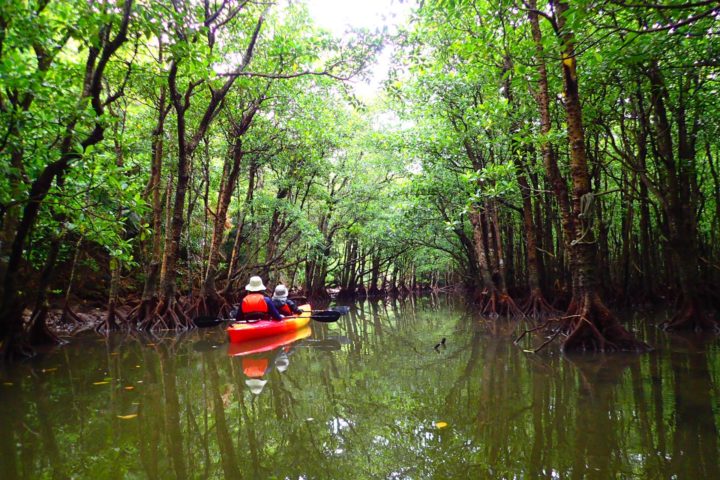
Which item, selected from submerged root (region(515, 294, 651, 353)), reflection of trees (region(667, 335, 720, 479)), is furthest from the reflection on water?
submerged root (region(515, 294, 651, 353))

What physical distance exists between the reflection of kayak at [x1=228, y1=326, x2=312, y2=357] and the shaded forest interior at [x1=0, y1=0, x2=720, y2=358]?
2754 mm

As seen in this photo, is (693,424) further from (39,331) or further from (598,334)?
(39,331)

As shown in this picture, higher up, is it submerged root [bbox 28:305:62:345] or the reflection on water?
submerged root [bbox 28:305:62:345]

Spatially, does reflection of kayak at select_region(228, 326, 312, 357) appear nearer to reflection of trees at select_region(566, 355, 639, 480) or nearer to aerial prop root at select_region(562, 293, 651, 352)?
aerial prop root at select_region(562, 293, 651, 352)

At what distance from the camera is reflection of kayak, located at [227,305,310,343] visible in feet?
27.9

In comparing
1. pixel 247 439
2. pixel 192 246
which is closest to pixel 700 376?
pixel 247 439

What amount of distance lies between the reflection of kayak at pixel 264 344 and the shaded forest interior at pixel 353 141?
108 inches

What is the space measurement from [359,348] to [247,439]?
4640mm

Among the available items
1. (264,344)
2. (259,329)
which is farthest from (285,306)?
(264,344)

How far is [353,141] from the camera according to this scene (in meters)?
19.2

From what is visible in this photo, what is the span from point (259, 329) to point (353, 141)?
12.4 m

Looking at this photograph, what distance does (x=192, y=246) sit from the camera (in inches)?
658

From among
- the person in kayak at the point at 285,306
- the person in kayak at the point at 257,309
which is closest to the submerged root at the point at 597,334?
the person in kayak at the point at 257,309

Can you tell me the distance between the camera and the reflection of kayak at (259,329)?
850 centimetres
